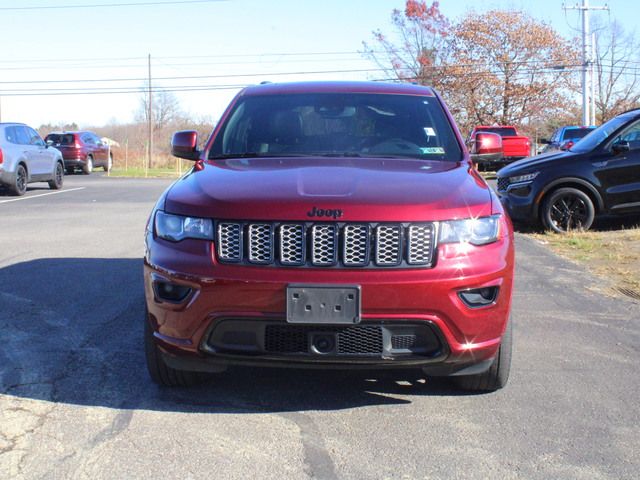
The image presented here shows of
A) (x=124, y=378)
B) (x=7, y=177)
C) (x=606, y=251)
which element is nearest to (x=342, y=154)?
(x=124, y=378)

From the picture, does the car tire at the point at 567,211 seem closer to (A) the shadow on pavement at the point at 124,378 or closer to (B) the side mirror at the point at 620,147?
(B) the side mirror at the point at 620,147

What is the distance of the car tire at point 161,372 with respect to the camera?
13.2 feet

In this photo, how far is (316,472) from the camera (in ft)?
10.6

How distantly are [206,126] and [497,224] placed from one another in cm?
7125

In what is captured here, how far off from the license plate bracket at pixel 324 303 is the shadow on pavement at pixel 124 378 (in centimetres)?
65

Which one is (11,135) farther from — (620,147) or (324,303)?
(324,303)

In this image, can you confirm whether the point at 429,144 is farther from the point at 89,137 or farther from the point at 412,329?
the point at 89,137

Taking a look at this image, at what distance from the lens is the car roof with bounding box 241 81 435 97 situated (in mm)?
5438

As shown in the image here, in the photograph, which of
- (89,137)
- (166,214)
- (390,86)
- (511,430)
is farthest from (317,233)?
(89,137)

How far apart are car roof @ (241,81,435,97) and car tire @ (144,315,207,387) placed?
216 cm

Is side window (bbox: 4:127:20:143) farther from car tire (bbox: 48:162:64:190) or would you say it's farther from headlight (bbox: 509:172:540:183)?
headlight (bbox: 509:172:540:183)

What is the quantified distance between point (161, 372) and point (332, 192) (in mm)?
1305

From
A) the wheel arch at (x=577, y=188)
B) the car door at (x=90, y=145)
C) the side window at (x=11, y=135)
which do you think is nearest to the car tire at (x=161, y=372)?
the wheel arch at (x=577, y=188)

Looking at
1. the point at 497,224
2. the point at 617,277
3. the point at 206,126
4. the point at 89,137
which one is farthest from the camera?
the point at 206,126
